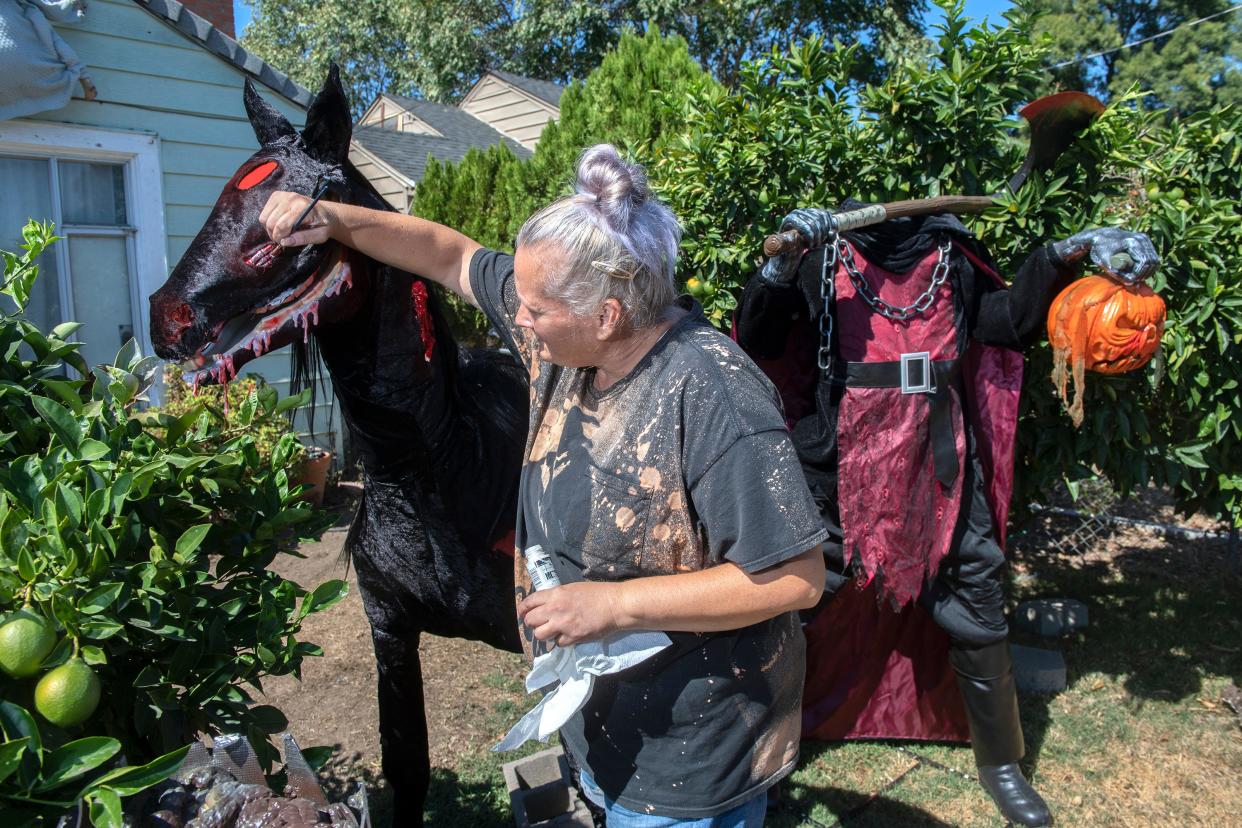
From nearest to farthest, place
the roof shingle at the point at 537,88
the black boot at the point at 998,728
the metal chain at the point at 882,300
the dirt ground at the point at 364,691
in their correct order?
the metal chain at the point at 882,300 < the black boot at the point at 998,728 < the dirt ground at the point at 364,691 < the roof shingle at the point at 537,88

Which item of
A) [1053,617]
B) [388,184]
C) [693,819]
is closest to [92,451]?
[693,819]

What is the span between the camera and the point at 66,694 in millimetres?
1194

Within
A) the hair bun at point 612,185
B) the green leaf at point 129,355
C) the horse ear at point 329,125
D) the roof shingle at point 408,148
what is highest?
the roof shingle at point 408,148

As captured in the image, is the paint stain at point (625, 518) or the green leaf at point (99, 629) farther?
the paint stain at point (625, 518)

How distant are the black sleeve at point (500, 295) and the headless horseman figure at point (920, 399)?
0.97 m

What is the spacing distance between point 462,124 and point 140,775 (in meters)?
16.4

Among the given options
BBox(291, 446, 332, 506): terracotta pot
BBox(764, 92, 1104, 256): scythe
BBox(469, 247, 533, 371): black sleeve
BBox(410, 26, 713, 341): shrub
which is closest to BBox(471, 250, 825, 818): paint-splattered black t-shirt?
BBox(469, 247, 533, 371): black sleeve

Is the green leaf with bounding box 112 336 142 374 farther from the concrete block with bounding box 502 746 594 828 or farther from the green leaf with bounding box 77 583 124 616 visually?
the concrete block with bounding box 502 746 594 828

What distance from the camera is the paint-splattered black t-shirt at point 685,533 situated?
1.42 metres

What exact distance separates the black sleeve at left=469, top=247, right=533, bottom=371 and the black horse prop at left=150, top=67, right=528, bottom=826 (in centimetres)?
18

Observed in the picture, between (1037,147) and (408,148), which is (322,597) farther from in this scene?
(408,148)

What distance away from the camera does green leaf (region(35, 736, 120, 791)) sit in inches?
44.9

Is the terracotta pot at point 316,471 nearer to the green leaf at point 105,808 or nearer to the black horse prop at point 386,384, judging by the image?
the black horse prop at point 386,384

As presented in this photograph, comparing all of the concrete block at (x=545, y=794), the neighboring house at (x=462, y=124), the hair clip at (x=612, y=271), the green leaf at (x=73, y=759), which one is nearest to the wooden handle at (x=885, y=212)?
the hair clip at (x=612, y=271)
